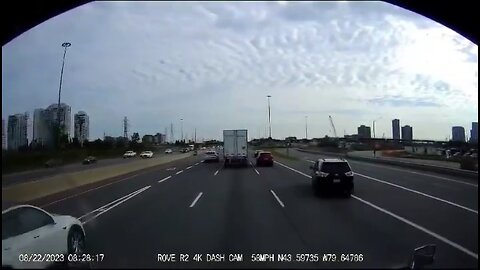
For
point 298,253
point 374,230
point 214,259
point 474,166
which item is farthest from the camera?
point 474,166

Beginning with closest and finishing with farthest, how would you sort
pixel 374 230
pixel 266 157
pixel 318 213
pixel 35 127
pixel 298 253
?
pixel 298 253 < pixel 374 230 < pixel 318 213 < pixel 35 127 < pixel 266 157

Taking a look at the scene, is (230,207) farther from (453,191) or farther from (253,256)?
(453,191)

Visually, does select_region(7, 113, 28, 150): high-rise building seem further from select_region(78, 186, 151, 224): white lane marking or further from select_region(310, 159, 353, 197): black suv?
select_region(310, 159, 353, 197): black suv

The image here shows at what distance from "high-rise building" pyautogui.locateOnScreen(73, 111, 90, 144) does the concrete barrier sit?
2.93 metres

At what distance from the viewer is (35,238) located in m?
7.61

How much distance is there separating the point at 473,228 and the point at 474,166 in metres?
22.2

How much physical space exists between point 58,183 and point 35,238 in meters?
15.5

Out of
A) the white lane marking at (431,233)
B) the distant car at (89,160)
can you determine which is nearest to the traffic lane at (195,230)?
the white lane marking at (431,233)

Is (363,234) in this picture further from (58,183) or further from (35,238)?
(58,183)

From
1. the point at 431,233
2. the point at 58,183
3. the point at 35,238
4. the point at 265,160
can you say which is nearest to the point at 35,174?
the point at 58,183

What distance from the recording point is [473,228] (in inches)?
455

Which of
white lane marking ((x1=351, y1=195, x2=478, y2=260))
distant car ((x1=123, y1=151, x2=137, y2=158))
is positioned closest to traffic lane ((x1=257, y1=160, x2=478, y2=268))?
white lane marking ((x1=351, y1=195, x2=478, y2=260))

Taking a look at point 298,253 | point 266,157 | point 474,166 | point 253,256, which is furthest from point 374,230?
point 266,157

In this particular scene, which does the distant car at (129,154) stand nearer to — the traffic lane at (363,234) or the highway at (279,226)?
the highway at (279,226)
